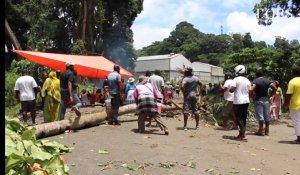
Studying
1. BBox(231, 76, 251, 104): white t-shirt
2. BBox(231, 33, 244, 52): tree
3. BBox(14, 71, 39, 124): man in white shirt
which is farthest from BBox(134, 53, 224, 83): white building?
BBox(231, 76, 251, 104): white t-shirt

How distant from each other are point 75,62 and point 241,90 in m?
9.22

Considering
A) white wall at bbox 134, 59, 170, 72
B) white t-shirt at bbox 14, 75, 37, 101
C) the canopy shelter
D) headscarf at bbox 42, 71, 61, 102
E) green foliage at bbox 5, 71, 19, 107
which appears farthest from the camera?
white wall at bbox 134, 59, 170, 72

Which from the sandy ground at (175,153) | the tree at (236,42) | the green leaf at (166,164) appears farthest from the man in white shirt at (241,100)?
the tree at (236,42)

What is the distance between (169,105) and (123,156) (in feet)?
27.9

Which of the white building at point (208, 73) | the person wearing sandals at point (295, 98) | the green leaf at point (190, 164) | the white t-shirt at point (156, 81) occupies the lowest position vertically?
the green leaf at point (190, 164)

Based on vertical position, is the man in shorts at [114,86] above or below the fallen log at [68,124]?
above

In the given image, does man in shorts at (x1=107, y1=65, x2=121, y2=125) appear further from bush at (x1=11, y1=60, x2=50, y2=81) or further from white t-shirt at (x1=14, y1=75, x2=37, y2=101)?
bush at (x1=11, y1=60, x2=50, y2=81)

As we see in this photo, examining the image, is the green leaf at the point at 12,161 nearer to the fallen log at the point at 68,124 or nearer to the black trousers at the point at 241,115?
the fallen log at the point at 68,124

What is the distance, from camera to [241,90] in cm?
1015

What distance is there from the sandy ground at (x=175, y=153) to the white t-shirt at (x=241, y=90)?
1.02m

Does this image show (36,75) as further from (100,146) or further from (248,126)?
(100,146)

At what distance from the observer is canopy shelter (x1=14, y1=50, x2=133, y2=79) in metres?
16.1

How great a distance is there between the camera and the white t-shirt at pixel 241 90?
10070 millimetres

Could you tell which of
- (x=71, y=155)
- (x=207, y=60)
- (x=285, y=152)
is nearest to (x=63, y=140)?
(x=71, y=155)
